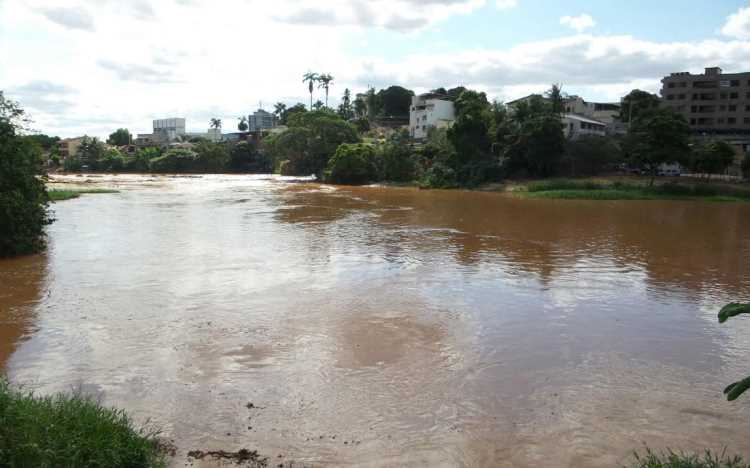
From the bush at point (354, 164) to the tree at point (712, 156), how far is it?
33407mm

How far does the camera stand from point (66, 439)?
5.84m

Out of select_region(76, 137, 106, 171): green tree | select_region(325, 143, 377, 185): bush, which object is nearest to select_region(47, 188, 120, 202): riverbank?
select_region(325, 143, 377, 185): bush

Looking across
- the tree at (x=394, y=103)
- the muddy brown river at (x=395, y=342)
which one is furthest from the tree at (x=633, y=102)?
the muddy brown river at (x=395, y=342)

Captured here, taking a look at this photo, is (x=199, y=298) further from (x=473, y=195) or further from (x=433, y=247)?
(x=473, y=195)

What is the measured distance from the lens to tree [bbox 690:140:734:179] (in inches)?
2019

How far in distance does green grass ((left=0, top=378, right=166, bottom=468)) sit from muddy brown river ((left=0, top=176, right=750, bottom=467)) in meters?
1.51

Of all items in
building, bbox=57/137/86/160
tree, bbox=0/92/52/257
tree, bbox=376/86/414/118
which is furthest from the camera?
building, bbox=57/137/86/160

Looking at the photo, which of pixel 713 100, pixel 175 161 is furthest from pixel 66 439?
pixel 175 161

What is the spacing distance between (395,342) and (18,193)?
53.9 feet

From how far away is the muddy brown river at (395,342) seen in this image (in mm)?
8383

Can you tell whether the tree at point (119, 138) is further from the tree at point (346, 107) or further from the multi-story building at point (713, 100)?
the multi-story building at point (713, 100)

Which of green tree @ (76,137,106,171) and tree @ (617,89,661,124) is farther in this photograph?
green tree @ (76,137,106,171)

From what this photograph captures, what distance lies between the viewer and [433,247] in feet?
82.7

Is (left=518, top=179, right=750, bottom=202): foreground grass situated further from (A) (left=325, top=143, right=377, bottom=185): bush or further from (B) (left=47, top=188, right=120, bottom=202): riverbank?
(B) (left=47, top=188, right=120, bottom=202): riverbank
